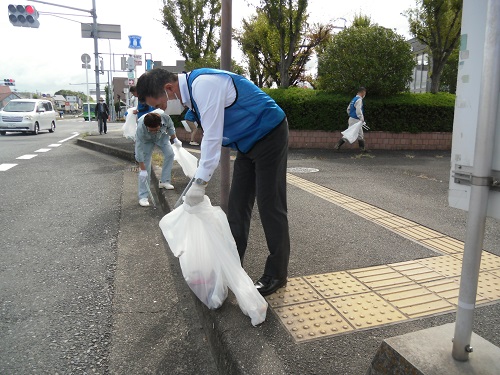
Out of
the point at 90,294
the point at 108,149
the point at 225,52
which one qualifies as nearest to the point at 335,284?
the point at 90,294

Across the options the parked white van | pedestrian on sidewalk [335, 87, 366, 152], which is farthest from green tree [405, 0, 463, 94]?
the parked white van

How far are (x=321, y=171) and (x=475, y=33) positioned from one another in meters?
5.95

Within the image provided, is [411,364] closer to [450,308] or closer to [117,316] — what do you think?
[450,308]

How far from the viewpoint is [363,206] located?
185 inches

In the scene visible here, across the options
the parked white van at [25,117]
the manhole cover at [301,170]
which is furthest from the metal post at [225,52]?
the parked white van at [25,117]

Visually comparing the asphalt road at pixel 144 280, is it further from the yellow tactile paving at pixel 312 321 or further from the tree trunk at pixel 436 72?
the tree trunk at pixel 436 72

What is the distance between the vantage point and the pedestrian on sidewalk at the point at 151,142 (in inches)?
192

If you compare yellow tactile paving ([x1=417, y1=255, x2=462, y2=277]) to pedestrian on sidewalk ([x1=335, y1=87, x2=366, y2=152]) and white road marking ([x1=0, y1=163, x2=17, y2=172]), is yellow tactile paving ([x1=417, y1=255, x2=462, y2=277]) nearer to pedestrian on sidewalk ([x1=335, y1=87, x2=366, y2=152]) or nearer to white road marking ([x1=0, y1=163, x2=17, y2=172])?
pedestrian on sidewalk ([x1=335, y1=87, x2=366, y2=152])

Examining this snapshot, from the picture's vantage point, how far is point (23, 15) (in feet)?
48.6

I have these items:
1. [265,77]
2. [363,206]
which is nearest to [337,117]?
[363,206]

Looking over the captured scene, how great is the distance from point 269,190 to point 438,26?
12057 millimetres

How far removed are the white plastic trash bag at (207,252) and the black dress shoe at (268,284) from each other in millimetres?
233

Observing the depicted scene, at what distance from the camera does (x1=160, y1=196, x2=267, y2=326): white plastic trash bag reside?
2.21 metres

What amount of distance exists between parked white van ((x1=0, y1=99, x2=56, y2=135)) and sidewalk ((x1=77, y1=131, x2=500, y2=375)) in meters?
14.4
